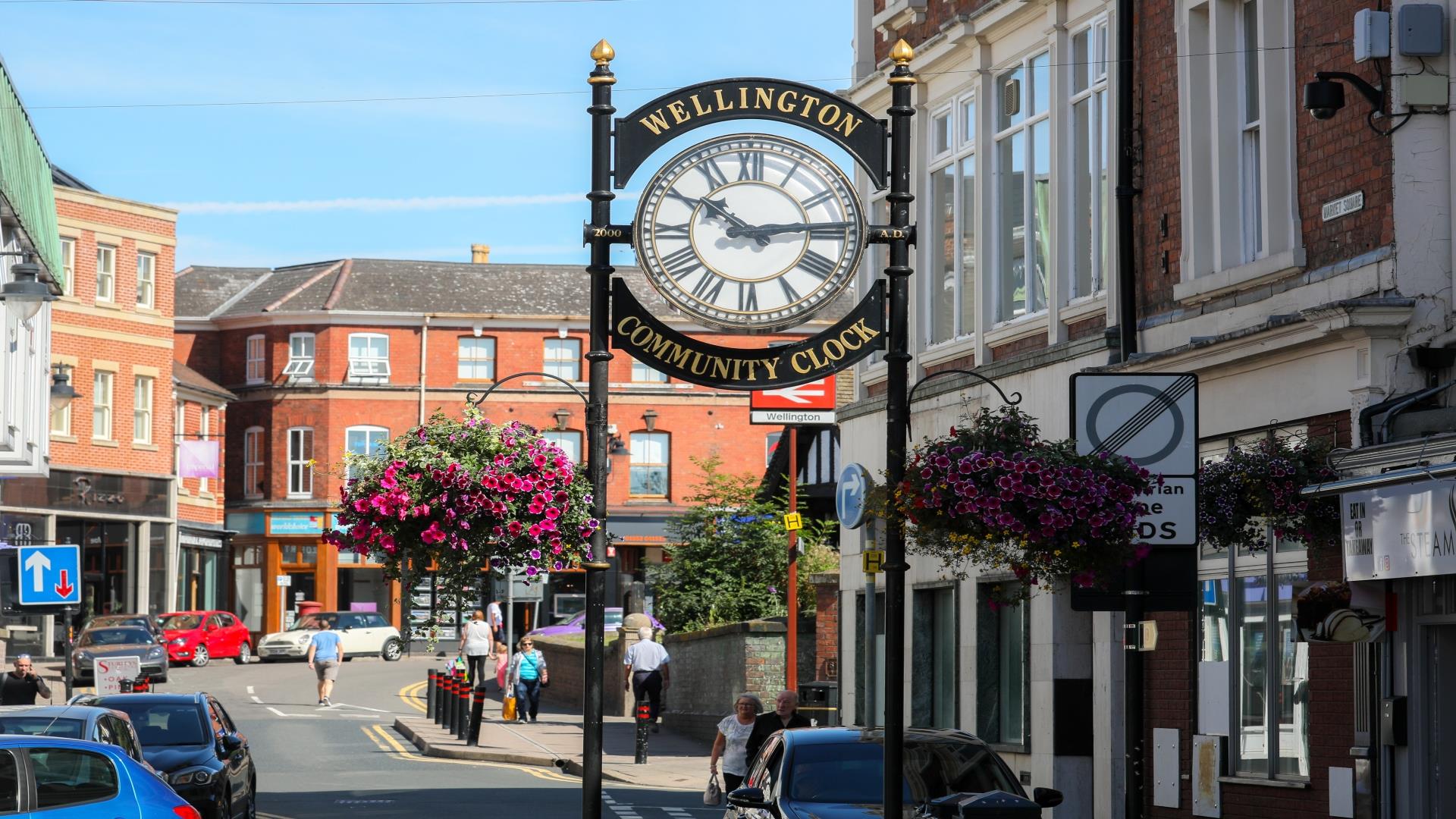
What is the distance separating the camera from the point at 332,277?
224ft

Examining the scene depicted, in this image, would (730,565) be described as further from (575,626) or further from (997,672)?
(575,626)

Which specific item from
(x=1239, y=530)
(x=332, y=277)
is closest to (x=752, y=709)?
(x=1239, y=530)

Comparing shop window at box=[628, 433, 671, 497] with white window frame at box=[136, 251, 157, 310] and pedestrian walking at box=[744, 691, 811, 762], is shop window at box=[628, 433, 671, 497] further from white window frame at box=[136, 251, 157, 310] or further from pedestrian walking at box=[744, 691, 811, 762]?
pedestrian walking at box=[744, 691, 811, 762]

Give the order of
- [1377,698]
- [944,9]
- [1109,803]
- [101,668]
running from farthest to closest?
[101,668] < [944,9] < [1109,803] < [1377,698]

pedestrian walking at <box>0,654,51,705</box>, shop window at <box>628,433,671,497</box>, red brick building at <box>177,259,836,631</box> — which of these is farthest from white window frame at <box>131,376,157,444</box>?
pedestrian walking at <box>0,654,51,705</box>

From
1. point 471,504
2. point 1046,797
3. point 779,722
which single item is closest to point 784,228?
point 471,504

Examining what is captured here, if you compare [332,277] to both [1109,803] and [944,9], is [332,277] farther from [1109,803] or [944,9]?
[1109,803]

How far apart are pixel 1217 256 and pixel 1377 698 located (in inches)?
165

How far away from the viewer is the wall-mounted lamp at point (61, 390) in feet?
134

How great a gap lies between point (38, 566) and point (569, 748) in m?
7.91

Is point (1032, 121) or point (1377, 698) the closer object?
point (1377, 698)

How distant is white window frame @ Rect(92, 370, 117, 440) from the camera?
2105 inches

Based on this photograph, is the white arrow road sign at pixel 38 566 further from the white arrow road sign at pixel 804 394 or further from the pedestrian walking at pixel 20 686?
the white arrow road sign at pixel 804 394

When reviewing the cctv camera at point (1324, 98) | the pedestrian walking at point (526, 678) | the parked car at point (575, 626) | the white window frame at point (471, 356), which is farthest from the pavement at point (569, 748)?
the white window frame at point (471, 356)
